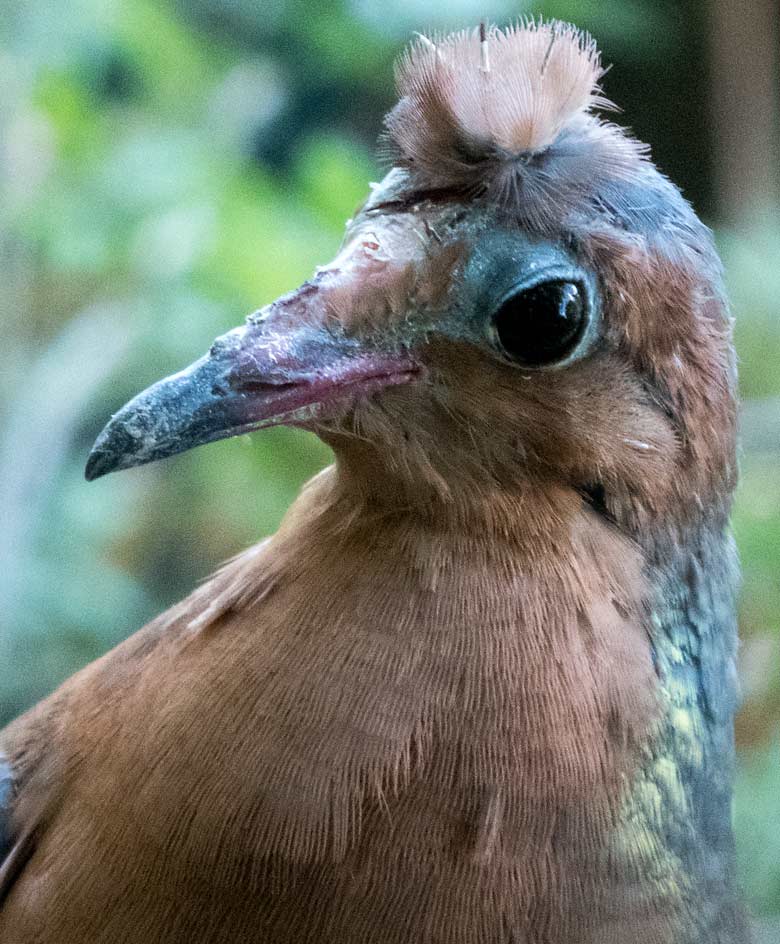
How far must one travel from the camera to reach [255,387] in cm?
142

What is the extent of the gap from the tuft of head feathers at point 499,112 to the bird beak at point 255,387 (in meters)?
0.24

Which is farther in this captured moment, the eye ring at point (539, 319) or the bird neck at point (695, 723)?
the bird neck at point (695, 723)

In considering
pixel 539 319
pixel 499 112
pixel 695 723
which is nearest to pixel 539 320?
pixel 539 319

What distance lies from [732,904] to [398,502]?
2.51 feet

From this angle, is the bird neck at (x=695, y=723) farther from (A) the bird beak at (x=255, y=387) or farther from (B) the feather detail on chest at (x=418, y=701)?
(A) the bird beak at (x=255, y=387)

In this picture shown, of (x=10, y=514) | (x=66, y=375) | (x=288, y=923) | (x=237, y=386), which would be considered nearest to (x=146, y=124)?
(x=66, y=375)

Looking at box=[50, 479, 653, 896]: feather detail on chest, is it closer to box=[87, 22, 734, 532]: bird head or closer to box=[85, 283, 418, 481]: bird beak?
box=[87, 22, 734, 532]: bird head

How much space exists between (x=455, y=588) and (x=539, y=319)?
35 cm

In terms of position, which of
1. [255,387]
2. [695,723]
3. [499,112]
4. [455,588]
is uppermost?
[499,112]

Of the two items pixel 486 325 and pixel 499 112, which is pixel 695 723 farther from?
pixel 499 112

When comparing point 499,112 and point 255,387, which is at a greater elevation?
point 499,112

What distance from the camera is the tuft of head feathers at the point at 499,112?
4.66ft

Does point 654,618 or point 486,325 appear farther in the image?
point 654,618

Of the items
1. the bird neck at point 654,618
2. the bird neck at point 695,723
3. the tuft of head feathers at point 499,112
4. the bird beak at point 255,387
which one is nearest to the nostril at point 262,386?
the bird beak at point 255,387
